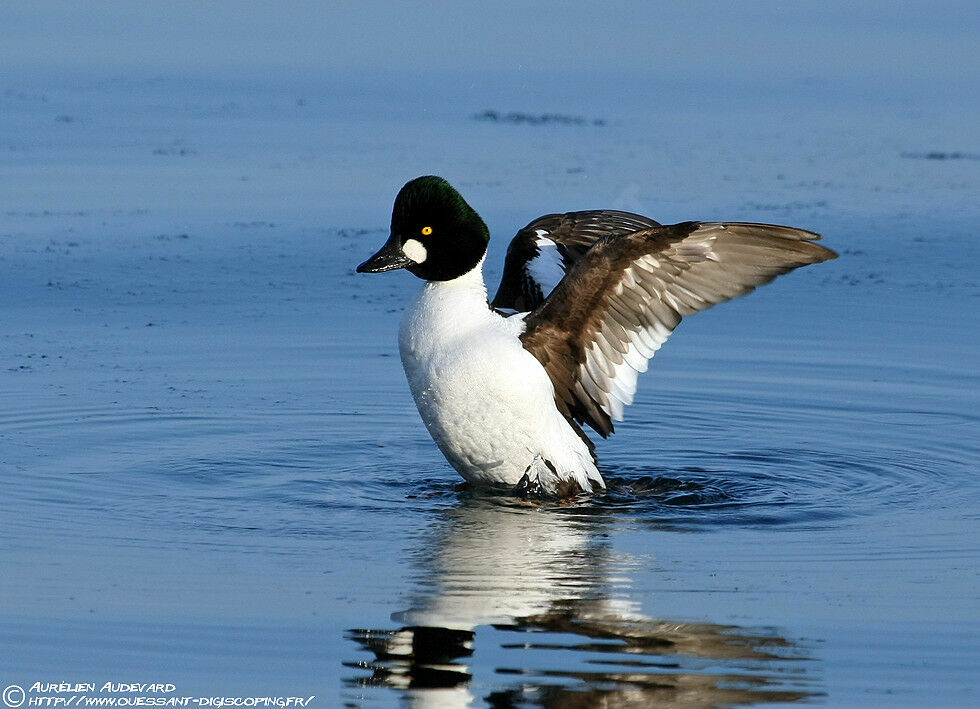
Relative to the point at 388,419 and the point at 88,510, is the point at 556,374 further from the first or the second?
the point at 88,510

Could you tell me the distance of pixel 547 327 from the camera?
7.30 meters

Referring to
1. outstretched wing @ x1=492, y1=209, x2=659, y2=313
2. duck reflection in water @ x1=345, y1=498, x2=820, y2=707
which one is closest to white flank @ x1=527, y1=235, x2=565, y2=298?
outstretched wing @ x1=492, y1=209, x2=659, y2=313

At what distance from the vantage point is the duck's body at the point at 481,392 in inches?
280

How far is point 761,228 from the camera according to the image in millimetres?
7129

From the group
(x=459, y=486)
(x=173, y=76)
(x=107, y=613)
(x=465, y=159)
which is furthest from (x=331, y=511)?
(x=173, y=76)

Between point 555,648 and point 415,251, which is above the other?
point 415,251

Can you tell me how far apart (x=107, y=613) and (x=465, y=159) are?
8.32 meters
